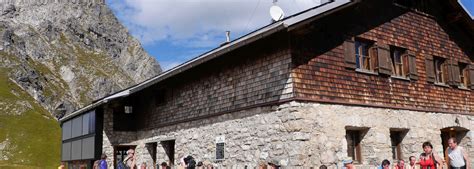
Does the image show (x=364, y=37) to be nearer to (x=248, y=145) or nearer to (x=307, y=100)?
(x=307, y=100)

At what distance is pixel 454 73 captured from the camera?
17.0m

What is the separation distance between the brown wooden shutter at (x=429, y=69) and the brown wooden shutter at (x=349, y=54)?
366 centimetres

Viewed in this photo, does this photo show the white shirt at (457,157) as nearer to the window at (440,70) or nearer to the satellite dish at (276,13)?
the satellite dish at (276,13)

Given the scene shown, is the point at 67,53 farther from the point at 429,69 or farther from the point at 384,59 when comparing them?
the point at 384,59

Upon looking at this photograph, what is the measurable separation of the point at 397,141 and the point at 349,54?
3260 mm

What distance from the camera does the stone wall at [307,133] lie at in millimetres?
12297

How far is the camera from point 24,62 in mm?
108875

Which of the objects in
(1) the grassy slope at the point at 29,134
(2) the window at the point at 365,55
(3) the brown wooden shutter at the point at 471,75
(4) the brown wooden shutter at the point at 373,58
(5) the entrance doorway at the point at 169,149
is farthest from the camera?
(1) the grassy slope at the point at 29,134

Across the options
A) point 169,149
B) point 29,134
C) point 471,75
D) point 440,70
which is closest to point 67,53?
point 29,134

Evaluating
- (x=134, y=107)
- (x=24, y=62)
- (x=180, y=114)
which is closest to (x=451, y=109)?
(x=180, y=114)

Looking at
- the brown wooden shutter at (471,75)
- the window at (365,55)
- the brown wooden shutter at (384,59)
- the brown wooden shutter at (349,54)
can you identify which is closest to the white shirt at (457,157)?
the brown wooden shutter at (349,54)

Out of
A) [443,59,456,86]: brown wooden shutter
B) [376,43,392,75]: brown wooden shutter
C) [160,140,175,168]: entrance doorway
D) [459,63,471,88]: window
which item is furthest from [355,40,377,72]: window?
[160,140,175,168]: entrance doorway

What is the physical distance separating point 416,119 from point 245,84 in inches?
211

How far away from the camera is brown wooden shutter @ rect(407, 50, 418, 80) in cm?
1524
